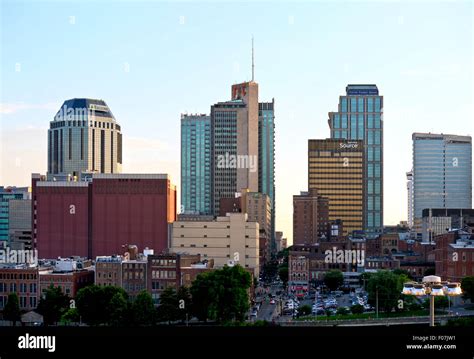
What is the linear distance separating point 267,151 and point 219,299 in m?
87.7

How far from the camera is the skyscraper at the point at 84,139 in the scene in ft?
361

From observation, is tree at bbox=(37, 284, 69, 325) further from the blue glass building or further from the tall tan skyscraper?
the tall tan skyscraper

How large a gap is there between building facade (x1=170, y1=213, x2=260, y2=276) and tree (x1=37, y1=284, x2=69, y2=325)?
25056 mm

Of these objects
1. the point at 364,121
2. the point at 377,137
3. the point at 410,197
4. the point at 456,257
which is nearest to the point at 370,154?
the point at 377,137

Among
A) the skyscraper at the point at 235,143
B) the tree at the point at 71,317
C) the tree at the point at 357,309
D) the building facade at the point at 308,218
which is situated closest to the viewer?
the tree at the point at 71,317

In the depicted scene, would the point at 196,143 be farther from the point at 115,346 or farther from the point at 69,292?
the point at 115,346

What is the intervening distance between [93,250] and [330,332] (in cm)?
6705

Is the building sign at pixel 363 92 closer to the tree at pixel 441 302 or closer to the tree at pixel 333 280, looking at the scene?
the tree at pixel 333 280

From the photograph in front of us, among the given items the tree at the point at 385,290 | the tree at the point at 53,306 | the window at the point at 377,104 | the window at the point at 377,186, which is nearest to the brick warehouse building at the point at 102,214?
the tree at the point at 53,306

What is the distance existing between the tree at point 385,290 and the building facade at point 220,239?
900 inches

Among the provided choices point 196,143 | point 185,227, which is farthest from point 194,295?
point 196,143

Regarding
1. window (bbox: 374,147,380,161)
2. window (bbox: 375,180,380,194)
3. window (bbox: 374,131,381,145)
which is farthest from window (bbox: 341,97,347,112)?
window (bbox: 375,180,380,194)

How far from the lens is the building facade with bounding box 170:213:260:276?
69.0m

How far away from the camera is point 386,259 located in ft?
244
